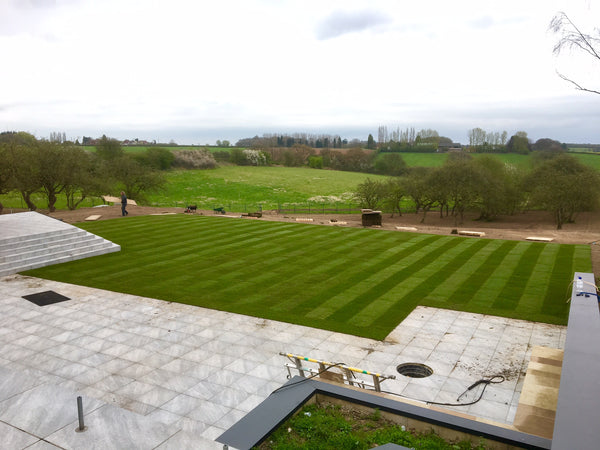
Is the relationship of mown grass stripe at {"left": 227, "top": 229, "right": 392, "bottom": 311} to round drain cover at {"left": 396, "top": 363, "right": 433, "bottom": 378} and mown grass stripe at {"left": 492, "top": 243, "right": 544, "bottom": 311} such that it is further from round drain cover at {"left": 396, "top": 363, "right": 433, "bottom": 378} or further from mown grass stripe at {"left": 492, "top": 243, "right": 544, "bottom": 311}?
mown grass stripe at {"left": 492, "top": 243, "right": 544, "bottom": 311}

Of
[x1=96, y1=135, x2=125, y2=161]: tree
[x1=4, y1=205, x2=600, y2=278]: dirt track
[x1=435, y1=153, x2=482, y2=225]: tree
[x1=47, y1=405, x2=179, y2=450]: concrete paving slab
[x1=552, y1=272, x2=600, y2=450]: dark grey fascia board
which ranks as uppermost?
[x1=96, y1=135, x2=125, y2=161]: tree

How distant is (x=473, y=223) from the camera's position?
49031 mm

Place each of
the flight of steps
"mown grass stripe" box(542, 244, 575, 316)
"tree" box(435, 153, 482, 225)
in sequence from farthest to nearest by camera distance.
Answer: "tree" box(435, 153, 482, 225)
the flight of steps
"mown grass stripe" box(542, 244, 575, 316)

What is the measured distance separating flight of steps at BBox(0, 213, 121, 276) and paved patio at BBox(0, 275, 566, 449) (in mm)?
5159

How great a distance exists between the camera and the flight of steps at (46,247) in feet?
65.1

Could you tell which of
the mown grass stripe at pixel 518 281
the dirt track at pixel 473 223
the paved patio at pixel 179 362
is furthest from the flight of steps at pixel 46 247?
the mown grass stripe at pixel 518 281

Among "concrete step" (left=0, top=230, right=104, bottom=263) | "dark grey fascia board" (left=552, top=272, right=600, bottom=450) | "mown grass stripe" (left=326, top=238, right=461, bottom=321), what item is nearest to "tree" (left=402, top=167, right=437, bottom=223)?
"mown grass stripe" (left=326, top=238, right=461, bottom=321)

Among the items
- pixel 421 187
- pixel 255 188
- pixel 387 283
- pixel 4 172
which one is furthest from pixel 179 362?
pixel 255 188

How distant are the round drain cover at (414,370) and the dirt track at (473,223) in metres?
15.2

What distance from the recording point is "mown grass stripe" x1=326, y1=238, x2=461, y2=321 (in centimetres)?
1414

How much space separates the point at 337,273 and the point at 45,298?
1219cm

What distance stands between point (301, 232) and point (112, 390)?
67.2 ft

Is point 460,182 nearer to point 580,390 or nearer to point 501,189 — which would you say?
point 501,189

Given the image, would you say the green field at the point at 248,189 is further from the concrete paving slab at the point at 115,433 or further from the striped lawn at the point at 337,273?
the concrete paving slab at the point at 115,433
